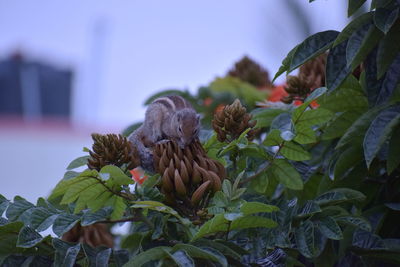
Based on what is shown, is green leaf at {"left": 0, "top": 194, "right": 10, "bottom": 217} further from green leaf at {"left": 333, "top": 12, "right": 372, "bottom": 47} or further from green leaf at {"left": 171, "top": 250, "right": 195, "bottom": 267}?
green leaf at {"left": 333, "top": 12, "right": 372, "bottom": 47}

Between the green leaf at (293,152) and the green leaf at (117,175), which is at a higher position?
the green leaf at (117,175)

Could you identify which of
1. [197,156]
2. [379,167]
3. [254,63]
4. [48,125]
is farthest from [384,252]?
[48,125]

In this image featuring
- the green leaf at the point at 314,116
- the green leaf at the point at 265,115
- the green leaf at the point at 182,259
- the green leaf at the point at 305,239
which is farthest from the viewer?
the green leaf at the point at 265,115

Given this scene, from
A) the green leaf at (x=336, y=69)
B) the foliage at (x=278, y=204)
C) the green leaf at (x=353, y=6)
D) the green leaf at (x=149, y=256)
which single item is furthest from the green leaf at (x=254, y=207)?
the green leaf at (x=353, y=6)

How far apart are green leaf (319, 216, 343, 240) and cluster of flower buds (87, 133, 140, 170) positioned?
0.91 ft

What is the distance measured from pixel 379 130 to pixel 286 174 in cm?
17

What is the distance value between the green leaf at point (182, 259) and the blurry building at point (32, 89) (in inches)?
183

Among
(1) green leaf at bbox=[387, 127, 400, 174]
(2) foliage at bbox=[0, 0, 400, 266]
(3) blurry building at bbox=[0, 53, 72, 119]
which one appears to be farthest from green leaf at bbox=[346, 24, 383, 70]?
(3) blurry building at bbox=[0, 53, 72, 119]

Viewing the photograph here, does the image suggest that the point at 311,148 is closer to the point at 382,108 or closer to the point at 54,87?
the point at 382,108

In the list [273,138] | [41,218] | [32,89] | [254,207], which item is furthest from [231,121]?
[32,89]

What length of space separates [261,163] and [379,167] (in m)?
0.19

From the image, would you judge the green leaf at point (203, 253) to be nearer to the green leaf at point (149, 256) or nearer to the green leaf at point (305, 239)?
the green leaf at point (149, 256)

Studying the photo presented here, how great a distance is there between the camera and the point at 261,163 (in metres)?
1.14

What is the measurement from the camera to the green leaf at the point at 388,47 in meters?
0.99
